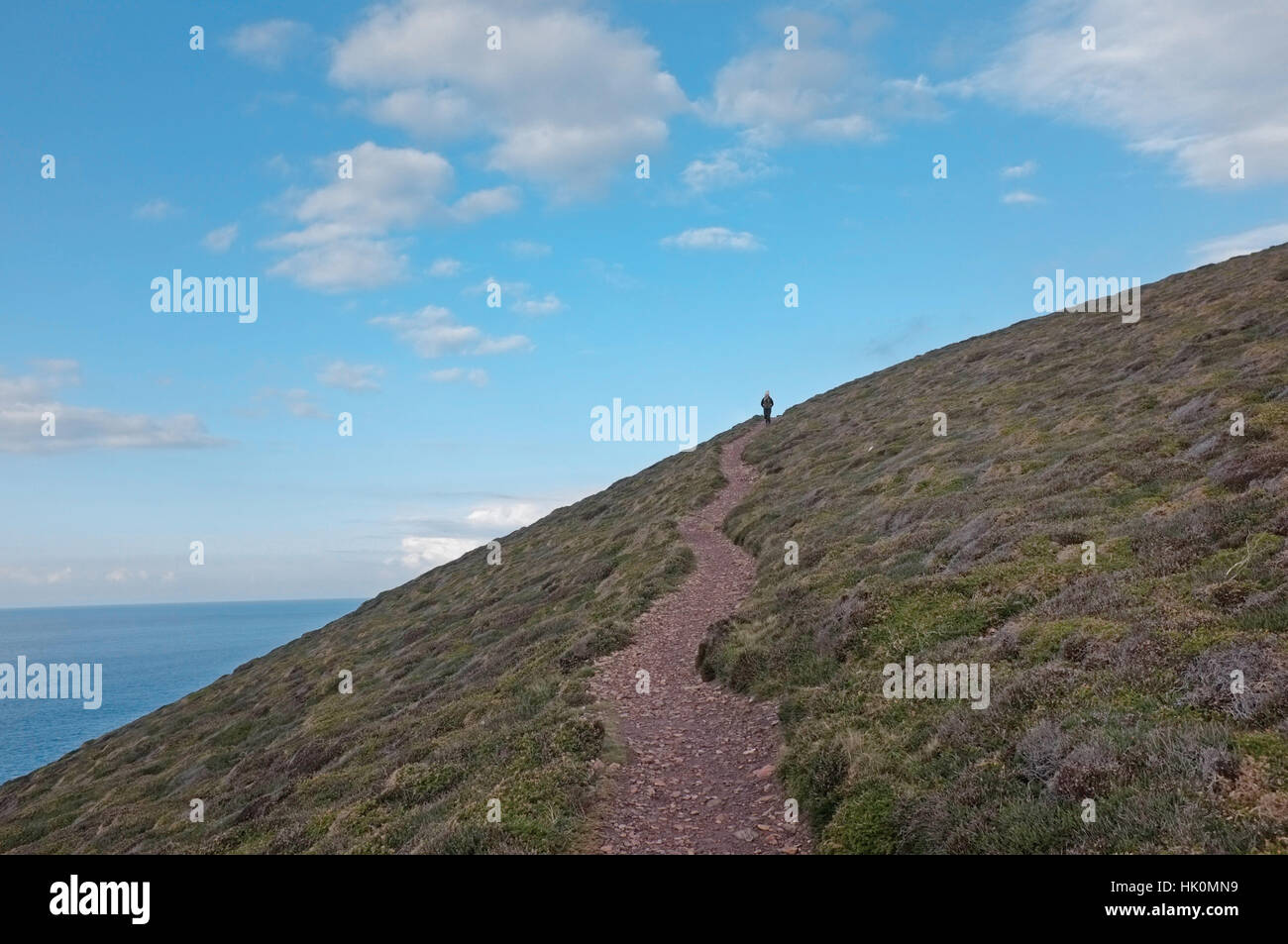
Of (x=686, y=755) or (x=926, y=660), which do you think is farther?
(x=686, y=755)

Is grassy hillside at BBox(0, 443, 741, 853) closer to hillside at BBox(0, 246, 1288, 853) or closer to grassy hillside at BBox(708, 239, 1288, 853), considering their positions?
hillside at BBox(0, 246, 1288, 853)

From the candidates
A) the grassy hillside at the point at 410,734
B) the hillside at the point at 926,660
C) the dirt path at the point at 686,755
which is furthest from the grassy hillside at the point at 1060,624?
the grassy hillside at the point at 410,734

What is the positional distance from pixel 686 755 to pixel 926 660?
4881mm

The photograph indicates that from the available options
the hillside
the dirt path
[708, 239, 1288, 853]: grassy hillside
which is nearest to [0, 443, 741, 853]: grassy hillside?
the hillside

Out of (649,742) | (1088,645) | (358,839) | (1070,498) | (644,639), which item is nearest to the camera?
(1088,645)

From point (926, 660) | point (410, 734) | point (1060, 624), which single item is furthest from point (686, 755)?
point (410, 734)

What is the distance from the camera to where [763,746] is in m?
13.3

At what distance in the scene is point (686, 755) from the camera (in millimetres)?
13766

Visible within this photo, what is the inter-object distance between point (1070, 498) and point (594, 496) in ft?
183

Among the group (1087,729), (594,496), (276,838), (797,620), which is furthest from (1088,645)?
(594,496)

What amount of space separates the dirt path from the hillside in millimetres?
574

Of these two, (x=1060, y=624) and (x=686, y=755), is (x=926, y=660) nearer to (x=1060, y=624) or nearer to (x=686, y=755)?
(x=1060, y=624)

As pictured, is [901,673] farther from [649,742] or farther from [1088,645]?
[649,742]

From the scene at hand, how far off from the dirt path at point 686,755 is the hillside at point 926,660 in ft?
1.88
